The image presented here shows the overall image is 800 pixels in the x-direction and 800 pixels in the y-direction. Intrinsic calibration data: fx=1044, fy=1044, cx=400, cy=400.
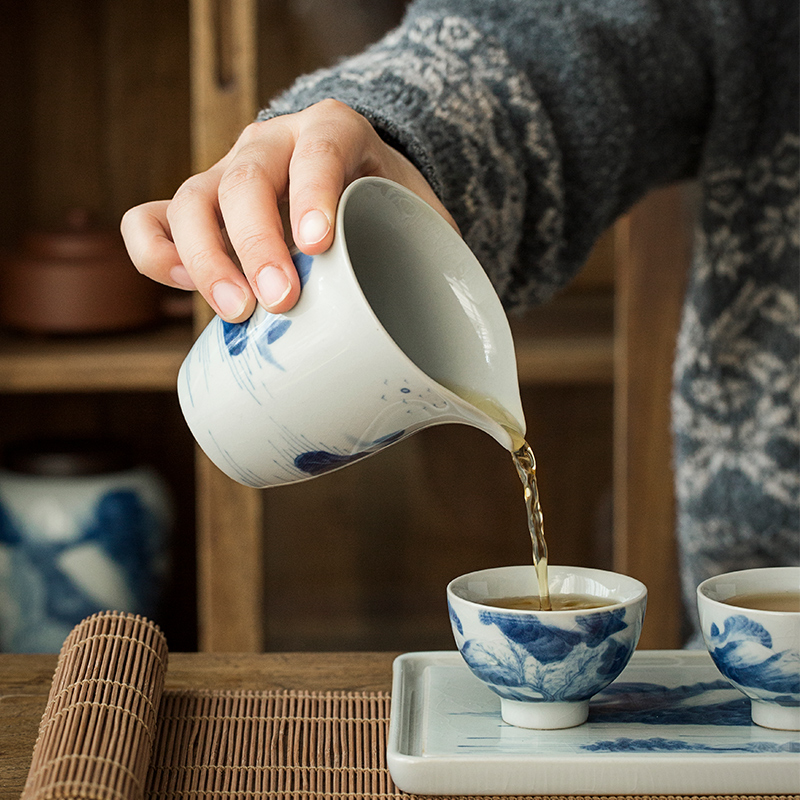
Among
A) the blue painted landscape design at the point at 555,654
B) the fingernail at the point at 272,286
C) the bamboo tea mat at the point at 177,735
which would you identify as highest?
the fingernail at the point at 272,286

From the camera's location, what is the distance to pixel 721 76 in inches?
40.1

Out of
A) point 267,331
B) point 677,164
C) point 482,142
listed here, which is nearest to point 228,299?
point 267,331

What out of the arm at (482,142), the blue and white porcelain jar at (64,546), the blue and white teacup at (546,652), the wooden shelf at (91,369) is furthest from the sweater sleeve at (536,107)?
the blue and white porcelain jar at (64,546)

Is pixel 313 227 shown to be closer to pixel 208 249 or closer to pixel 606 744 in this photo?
pixel 208 249

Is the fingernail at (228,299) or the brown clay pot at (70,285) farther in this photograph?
the brown clay pot at (70,285)

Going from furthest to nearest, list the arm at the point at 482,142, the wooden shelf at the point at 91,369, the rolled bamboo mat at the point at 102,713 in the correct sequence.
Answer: the wooden shelf at the point at 91,369, the arm at the point at 482,142, the rolled bamboo mat at the point at 102,713

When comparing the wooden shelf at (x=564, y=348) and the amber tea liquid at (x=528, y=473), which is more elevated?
the amber tea liquid at (x=528, y=473)

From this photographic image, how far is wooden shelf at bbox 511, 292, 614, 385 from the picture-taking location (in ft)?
4.52

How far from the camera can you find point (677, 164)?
3.53 ft

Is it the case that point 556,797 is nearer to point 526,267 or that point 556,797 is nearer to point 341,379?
point 341,379

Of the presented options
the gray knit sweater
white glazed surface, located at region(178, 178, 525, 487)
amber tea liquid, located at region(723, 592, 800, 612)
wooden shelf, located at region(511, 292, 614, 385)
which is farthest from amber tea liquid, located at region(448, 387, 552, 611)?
wooden shelf, located at region(511, 292, 614, 385)

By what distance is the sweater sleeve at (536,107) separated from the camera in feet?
2.55

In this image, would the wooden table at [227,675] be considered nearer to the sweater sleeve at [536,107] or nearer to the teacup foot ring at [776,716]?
the teacup foot ring at [776,716]

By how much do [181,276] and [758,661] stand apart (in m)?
0.39
